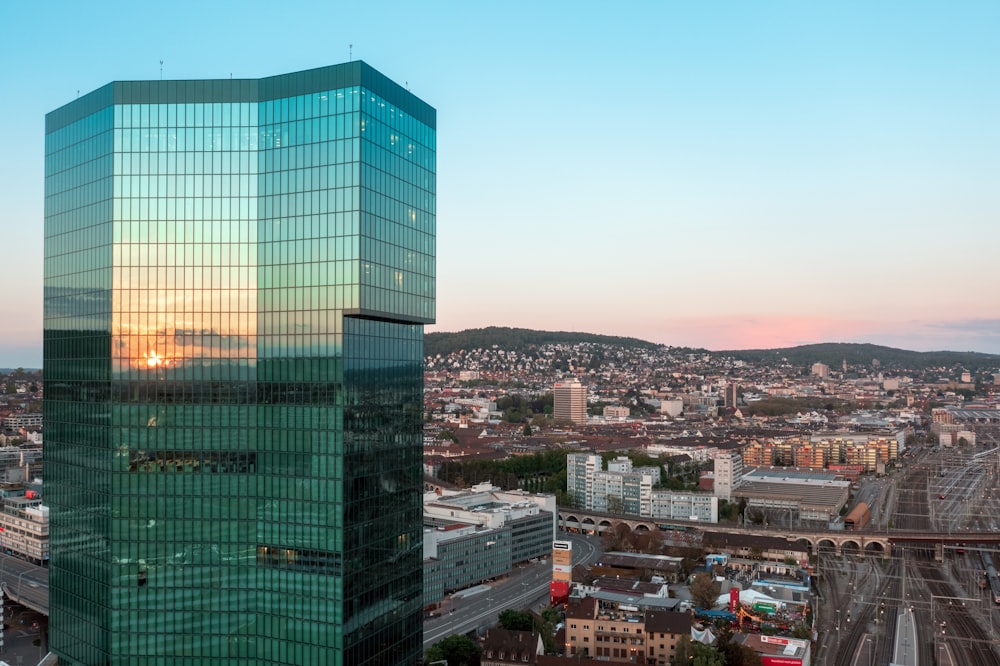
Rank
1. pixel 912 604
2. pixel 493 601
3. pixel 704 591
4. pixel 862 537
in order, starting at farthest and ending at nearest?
1. pixel 862 537
2. pixel 912 604
3. pixel 493 601
4. pixel 704 591

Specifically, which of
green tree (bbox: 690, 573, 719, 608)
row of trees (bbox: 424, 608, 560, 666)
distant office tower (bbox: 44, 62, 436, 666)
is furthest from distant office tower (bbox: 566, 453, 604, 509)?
distant office tower (bbox: 44, 62, 436, 666)

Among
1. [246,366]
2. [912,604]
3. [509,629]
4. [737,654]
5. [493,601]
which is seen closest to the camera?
[246,366]

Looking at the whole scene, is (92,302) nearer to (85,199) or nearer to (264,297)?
(85,199)

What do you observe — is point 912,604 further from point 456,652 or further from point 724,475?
point 724,475

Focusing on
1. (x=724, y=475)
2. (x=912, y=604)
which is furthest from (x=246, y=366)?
(x=724, y=475)

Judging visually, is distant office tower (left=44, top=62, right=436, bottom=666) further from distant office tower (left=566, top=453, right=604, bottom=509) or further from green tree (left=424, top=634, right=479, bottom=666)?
distant office tower (left=566, top=453, right=604, bottom=509)

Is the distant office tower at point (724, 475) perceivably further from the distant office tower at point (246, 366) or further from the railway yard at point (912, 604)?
the distant office tower at point (246, 366)
